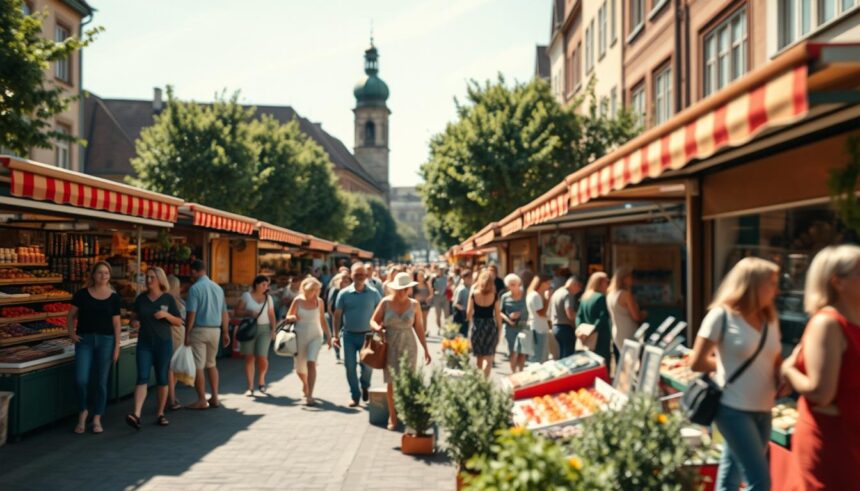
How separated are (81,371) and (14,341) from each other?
206 centimetres

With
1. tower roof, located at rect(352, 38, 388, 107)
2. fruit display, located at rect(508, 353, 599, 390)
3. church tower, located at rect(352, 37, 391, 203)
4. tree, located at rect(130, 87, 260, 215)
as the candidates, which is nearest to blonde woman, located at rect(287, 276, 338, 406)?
fruit display, located at rect(508, 353, 599, 390)

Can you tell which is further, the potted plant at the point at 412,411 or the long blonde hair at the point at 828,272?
the potted plant at the point at 412,411

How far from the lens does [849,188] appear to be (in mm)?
4730

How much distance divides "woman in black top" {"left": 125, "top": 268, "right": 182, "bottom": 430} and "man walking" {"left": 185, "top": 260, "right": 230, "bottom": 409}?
69 cm

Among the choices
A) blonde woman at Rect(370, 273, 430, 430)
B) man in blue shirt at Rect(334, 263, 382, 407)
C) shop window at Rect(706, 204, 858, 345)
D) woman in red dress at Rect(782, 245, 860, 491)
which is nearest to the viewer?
woman in red dress at Rect(782, 245, 860, 491)

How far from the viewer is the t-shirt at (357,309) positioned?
10.6 metres

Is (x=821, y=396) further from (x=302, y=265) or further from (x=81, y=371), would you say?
(x=302, y=265)

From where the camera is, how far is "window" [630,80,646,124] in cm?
2381

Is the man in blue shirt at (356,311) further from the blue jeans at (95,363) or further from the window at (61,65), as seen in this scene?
the window at (61,65)

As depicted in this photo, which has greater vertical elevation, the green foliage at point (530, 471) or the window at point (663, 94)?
the window at point (663, 94)

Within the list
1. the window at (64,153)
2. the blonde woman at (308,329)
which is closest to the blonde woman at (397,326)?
the blonde woman at (308,329)

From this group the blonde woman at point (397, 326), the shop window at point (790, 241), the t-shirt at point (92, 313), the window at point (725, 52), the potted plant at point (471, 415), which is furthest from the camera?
the window at point (725, 52)

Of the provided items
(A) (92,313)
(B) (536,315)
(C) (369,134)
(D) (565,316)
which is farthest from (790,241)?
(C) (369,134)

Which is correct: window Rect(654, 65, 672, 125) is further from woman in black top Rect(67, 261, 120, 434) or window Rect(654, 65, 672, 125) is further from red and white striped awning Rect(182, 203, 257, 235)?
woman in black top Rect(67, 261, 120, 434)
